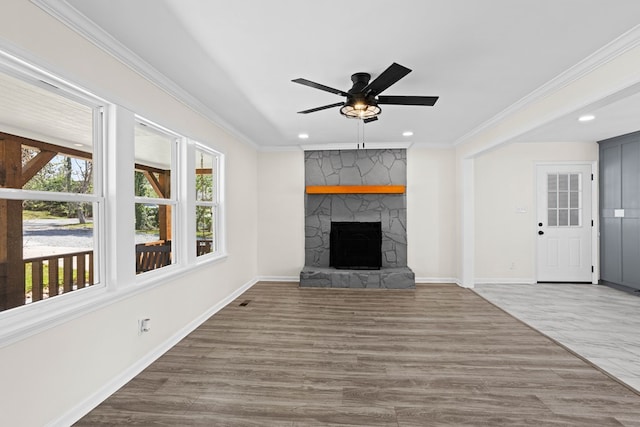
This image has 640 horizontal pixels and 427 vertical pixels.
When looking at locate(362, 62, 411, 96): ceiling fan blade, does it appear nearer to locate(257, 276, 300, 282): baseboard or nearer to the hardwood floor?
the hardwood floor

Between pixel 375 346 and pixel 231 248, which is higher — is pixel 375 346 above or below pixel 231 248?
below

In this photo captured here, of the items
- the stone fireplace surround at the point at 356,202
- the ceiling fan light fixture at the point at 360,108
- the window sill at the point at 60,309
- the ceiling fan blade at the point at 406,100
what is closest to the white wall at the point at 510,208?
the stone fireplace surround at the point at 356,202

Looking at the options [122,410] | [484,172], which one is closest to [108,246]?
[122,410]

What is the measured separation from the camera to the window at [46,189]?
174cm

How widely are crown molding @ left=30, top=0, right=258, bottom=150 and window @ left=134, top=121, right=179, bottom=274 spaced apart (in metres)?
0.40

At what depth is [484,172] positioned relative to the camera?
5785 millimetres

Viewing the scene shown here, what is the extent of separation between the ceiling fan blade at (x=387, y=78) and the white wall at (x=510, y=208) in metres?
4.02

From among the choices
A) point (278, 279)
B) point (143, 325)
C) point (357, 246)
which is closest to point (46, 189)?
point (143, 325)

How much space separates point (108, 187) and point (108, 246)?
1.47ft

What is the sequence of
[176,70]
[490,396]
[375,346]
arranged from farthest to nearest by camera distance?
[375,346]
[176,70]
[490,396]

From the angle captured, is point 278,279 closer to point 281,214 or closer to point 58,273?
point 281,214

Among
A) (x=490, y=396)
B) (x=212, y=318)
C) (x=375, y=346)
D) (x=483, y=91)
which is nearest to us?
(x=490, y=396)

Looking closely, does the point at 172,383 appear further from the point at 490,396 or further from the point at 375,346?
the point at 490,396

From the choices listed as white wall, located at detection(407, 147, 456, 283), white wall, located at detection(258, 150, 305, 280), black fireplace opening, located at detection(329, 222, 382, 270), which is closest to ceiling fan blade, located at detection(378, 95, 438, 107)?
white wall, located at detection(407, 147, 456, 283)
